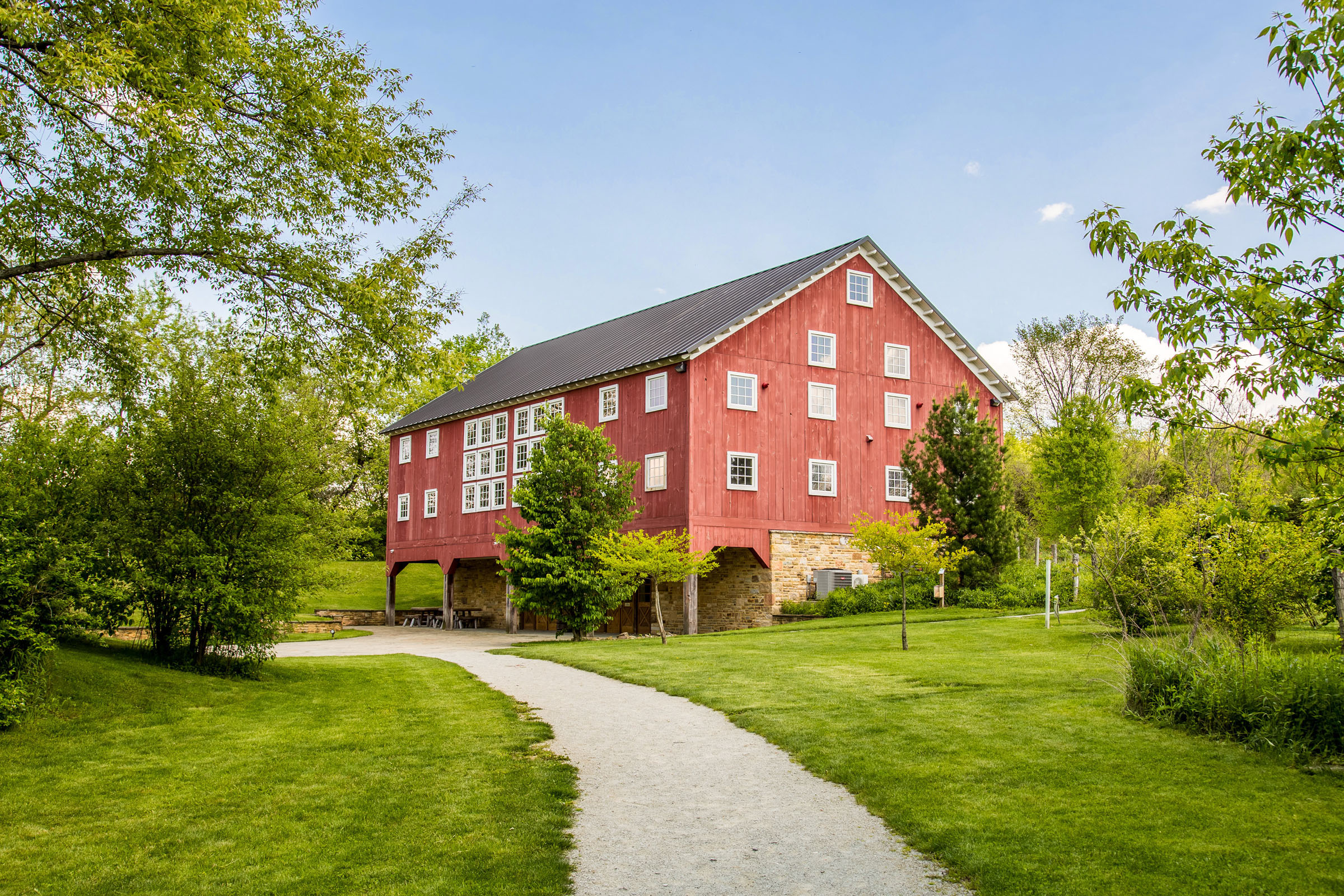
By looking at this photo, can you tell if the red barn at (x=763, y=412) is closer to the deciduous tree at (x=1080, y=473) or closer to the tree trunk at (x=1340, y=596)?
the deciduous tree at (x=1080, y=473)

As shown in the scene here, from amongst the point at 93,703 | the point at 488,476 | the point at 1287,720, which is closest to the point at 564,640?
the point at 488,476

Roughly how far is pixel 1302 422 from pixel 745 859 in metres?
4.61

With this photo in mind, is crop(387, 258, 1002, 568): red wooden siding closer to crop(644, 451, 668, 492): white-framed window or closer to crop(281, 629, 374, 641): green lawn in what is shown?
crop(644, 451, 668, 492): white-framed window

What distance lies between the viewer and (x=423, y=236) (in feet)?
45.0

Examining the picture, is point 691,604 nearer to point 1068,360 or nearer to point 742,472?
point 742,472

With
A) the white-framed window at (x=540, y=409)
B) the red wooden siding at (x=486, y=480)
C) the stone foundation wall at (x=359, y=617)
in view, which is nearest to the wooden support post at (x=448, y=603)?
the red wooden siding at (x=486, y=480)

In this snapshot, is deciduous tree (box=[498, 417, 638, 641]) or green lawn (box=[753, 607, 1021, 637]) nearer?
green lawn (box=[753, 607, 1021, 637])

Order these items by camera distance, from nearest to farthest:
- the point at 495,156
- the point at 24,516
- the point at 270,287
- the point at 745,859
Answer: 1. the point at 745,859
2. the point at 24,516
3. the point at 270,287
4. the point at 495,156

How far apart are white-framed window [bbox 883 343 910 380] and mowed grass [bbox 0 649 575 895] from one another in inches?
798

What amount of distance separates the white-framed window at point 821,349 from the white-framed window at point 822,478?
9.53ft

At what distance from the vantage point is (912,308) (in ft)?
100

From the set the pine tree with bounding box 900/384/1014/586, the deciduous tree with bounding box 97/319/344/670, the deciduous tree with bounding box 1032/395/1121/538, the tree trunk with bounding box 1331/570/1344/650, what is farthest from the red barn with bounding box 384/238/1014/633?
the tree trunk with bounding box 1331/570/1344/650

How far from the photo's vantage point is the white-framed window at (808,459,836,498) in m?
28.2

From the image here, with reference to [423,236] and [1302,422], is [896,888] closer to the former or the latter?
[1302,422]
